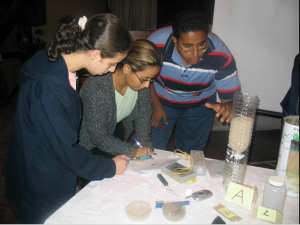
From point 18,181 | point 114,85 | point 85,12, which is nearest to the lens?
point 18,181

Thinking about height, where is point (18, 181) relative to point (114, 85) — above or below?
below

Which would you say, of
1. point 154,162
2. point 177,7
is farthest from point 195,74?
point 177,7

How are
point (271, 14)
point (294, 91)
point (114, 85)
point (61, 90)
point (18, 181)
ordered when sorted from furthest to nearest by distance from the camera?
point (271, 14) → point (114, 85) → point (294, 91) → point (18, 181) → point (61, 90)

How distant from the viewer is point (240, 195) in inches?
33.4

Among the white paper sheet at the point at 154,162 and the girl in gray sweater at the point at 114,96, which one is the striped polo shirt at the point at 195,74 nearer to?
the girl in gray sweater at the point at 114,96

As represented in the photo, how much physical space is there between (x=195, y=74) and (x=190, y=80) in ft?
0.18

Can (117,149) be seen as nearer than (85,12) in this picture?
Yes

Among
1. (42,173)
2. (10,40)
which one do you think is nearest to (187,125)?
(42,173)

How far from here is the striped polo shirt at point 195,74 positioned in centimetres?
157

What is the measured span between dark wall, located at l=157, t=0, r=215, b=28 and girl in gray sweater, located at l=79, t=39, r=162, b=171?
3643mm

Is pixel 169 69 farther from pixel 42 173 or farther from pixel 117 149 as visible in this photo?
pixel 42 173

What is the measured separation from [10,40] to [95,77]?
404cm

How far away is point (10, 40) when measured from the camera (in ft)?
14.2

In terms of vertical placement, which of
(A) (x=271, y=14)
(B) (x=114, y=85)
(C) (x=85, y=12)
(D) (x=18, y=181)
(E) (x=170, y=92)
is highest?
(C) (x=85, y=12)
